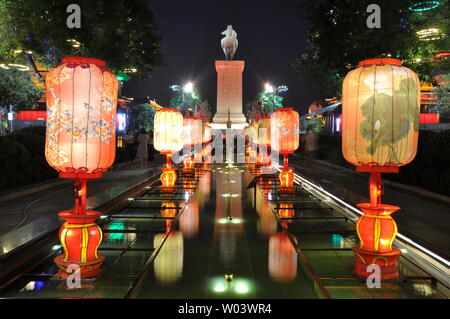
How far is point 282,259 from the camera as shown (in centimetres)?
494

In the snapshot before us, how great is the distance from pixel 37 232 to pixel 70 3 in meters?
9.09

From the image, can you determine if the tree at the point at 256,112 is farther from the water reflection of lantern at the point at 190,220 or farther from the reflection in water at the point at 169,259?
the reflection in water at the point at 169,259

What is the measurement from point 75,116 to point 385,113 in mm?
3246

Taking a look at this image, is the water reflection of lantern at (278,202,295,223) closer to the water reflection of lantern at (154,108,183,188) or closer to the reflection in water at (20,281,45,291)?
the water reflection of lantern at (154,108,183,188)

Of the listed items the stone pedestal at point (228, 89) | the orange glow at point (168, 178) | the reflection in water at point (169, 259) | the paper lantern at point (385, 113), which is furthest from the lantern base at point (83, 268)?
the stone pedestal at point (228, 89)

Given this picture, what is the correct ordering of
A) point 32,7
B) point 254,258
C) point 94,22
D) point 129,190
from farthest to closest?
point 94,22 → point 32,7 → point 129,190 → point 254,258

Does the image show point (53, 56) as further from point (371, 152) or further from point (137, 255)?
point (371, 152)

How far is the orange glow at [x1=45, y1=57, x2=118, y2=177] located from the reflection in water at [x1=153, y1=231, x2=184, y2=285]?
1326 millimetres

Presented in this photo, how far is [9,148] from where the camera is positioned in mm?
11008

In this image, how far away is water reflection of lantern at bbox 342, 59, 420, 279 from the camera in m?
4.36

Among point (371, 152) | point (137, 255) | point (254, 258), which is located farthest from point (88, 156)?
point (371, 152)

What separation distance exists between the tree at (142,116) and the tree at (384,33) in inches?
1068

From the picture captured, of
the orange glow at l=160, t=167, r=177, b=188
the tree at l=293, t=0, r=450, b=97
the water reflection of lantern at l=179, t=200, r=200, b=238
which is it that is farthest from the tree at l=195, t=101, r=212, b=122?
the water reflection of lantern at l=179, t=200, r=200, b=238

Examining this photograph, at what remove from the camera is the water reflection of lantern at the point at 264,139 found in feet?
46.9
